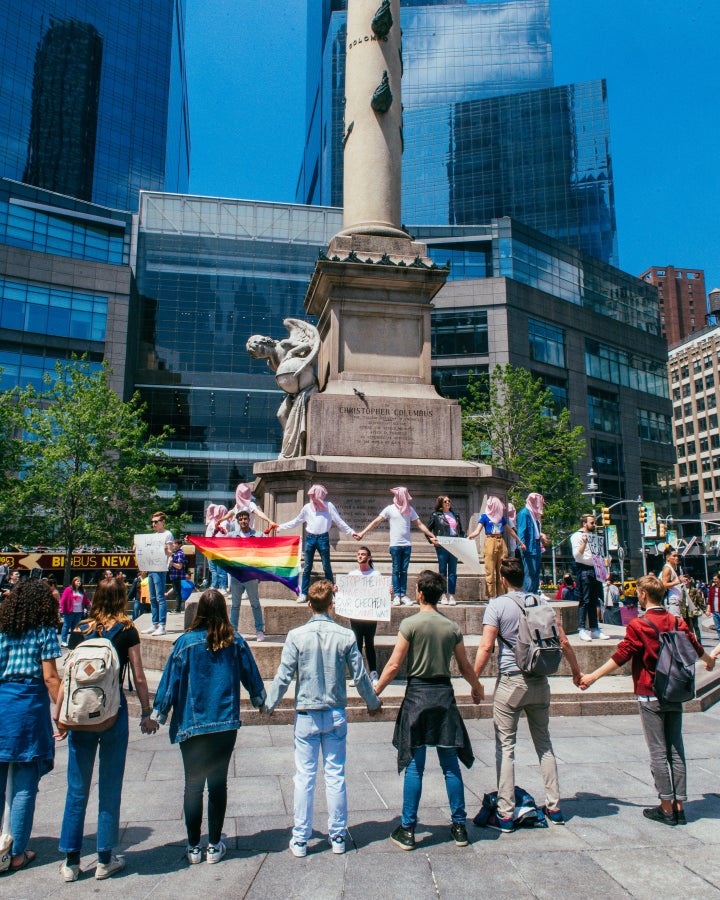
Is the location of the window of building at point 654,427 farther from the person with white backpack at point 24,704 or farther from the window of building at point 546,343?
the person with white backpack at point 24,704

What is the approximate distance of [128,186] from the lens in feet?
361

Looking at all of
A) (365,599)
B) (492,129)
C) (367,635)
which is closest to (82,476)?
(367,635)

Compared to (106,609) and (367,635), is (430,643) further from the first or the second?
(367,635)

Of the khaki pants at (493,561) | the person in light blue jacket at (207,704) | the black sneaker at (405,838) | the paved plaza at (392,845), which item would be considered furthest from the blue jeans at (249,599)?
the black sneaker at (405,838)

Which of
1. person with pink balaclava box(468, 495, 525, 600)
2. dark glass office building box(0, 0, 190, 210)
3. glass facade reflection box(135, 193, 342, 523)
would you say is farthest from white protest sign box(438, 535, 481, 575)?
dark glass office building box(0, 0, 190, 210)

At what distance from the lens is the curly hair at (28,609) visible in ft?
16.0

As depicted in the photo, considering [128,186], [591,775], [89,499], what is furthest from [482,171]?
[591,775]

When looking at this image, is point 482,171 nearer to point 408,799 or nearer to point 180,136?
point 180,136

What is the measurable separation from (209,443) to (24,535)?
3396 centimetres

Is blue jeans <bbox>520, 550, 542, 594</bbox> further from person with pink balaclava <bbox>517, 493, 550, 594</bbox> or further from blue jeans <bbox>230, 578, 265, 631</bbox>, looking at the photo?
blue jeans <bbox>230, 578, 265, 631</bbox>

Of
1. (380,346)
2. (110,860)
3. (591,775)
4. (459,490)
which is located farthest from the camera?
(380,346)

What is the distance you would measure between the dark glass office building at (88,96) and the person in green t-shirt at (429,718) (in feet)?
357

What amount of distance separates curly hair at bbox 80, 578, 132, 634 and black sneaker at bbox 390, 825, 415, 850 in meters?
A: 2.41

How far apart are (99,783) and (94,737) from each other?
0.31m
